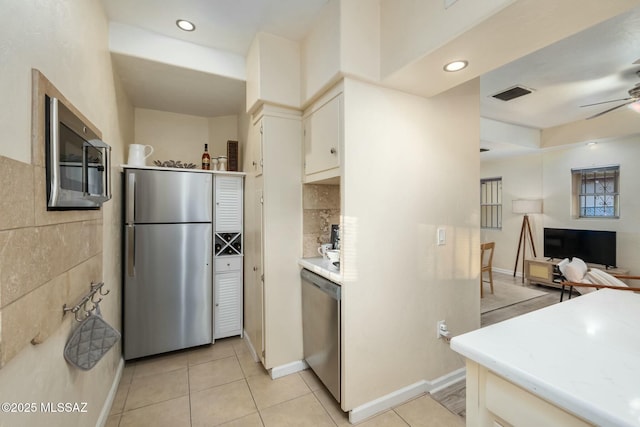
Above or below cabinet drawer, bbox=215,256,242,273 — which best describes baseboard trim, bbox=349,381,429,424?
below

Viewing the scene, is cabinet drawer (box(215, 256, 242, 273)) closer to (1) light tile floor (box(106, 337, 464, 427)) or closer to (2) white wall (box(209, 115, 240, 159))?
(1) light tile floor (box(106, 337, 464, 427))

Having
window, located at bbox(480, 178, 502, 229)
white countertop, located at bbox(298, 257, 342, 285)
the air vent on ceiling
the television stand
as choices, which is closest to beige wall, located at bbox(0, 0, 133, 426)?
white countertop, located at bbox(298, 257, 342, 285)

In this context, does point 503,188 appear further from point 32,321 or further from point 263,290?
point 32,321

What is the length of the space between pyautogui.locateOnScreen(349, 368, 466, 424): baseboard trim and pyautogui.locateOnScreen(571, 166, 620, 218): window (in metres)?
4.55

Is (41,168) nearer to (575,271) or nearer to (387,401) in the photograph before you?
(387,401)

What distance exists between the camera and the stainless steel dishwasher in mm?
1763

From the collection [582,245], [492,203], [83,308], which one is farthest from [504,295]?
[83,308]

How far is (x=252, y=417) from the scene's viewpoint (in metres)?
1.76

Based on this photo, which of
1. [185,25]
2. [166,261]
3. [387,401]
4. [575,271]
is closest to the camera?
[387,401]

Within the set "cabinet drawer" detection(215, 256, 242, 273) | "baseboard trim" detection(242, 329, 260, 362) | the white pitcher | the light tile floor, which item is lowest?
the light tile floor

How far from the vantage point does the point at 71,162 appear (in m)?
1.14

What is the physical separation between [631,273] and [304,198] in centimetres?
542

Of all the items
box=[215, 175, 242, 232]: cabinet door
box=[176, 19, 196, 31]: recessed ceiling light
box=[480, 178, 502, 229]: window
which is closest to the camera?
box=[176, 19, 196, 31]: recessed ceiling light

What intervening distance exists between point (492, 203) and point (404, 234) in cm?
548
